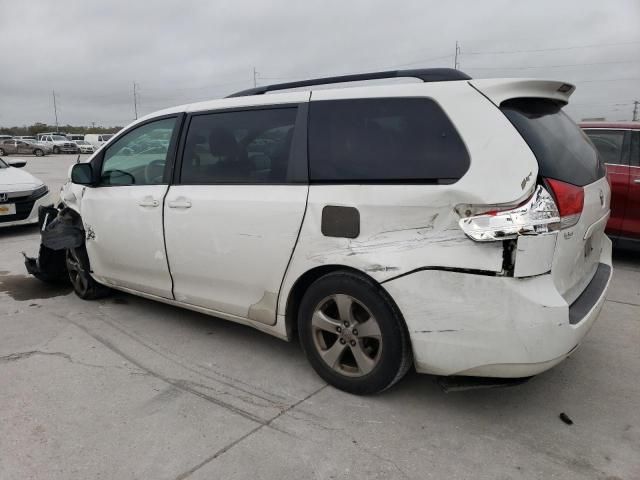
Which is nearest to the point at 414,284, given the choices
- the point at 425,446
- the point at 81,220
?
the point at 425,446

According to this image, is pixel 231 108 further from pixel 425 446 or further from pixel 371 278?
pixel 425 446

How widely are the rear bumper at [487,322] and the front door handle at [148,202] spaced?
1948 mm

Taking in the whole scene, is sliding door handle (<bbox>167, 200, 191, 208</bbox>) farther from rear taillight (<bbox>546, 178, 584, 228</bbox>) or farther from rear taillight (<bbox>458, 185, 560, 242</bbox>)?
rear taillight (<bbox>546, 178, 584, 228</bbox>)

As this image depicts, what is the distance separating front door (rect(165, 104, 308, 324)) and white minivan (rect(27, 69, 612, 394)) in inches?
0.4

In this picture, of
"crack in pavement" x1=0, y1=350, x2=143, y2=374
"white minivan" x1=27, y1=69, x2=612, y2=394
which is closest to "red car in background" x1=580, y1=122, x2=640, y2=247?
"white minivan" x1=27, y1=69, x2=612, y2=394

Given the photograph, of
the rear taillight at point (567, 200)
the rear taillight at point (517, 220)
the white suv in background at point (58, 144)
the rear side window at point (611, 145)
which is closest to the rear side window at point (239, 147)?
the rear taillight at point (517, 220)

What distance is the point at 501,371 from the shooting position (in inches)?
94.0

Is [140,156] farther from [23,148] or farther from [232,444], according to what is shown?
[23,148]

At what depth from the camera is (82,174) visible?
4.07m

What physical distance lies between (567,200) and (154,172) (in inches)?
111

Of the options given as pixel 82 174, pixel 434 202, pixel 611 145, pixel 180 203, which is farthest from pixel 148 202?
pixel 611 145

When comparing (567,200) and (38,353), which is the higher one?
(567,200)

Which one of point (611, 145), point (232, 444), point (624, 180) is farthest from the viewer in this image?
point (611, 145)

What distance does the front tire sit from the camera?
260 centimetres
